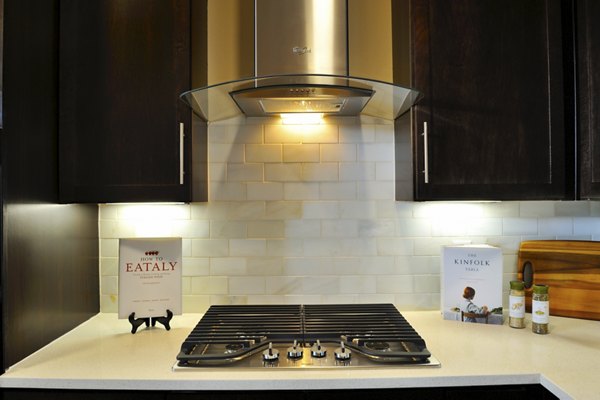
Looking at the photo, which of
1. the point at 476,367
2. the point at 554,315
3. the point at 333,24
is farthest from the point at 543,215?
the point at 333,24

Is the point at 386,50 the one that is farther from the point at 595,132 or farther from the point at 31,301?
A: the point at 31,301

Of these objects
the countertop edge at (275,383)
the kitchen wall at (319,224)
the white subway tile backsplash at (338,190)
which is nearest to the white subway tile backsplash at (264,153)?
the kitchen wall at (319,224)

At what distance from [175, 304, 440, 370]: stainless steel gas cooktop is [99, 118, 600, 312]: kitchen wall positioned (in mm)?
161

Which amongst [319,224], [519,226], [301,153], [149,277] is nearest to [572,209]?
[519,226]

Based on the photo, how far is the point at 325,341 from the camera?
58.8 inches

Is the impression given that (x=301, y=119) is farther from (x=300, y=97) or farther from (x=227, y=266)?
(x=227, y=266)

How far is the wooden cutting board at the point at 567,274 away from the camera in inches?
70.2

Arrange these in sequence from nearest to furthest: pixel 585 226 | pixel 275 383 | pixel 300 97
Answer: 1. pixel 275 383
2. pixel 300 97
3. pixel 585 226

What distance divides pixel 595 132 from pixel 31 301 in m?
1.98

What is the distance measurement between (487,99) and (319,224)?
833mm

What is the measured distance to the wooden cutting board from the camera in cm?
178

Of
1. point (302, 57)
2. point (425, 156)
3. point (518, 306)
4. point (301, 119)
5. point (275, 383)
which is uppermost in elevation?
point (302, 57)

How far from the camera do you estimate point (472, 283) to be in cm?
176

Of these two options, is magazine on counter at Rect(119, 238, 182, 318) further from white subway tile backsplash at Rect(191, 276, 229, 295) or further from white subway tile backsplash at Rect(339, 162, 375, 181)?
white subway tile backsplash at Rect(339, 162, 375, 181)
